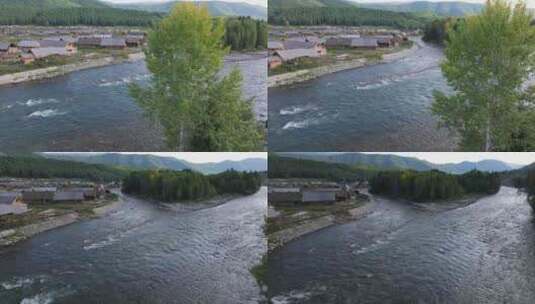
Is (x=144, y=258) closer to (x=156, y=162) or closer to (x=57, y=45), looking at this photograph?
(x=156, y=162)

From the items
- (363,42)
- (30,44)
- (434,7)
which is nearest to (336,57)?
(363,42)

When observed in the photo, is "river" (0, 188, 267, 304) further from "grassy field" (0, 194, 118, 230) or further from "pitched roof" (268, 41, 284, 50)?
"pitched roof" (268, 41, 284, 50)

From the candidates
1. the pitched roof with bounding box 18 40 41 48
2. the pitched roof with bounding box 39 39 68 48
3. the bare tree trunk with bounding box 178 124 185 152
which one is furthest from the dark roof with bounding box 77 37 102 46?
the bare tree trunk with bounding box 178 124 185 152

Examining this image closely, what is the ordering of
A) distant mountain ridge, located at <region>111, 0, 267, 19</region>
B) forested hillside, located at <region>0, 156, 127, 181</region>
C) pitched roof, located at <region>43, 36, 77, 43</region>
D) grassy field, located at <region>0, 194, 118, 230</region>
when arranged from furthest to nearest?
pitched roof, located at <region>43, 36, 77, 43</region>
grassy field, located at <region>0, 194, 118, 230</region>
forested hillside, located at <region>0, 156, 127, 181</region>
distant mountain ridge, located at <region>111, 0, 267, 19</region>

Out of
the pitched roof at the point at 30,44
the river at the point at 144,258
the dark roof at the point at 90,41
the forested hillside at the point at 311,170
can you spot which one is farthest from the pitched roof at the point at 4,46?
the forested hillside at the point at 311,170

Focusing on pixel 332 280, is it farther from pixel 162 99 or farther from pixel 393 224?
pixel 162 99

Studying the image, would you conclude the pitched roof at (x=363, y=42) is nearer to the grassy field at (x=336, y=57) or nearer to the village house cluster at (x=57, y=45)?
the grassy field at (x=336, y=57)
